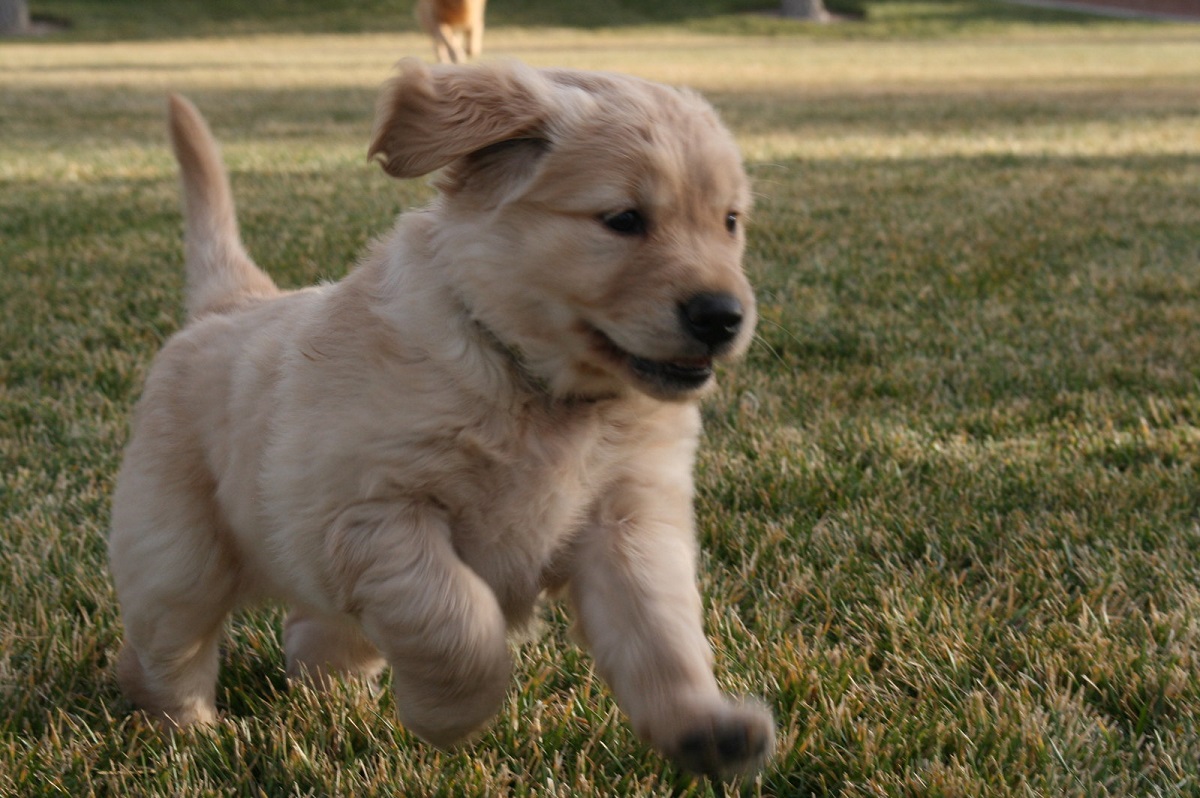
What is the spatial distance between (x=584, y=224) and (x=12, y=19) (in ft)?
86.6

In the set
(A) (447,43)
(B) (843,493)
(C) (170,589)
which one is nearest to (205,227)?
(C) (170,589)

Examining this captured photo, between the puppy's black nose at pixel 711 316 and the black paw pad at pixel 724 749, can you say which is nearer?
A: the black paw pad at pixel 724 749

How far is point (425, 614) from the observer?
1.83 metres

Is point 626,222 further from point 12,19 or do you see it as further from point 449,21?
point 12,19

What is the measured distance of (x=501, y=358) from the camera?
1.97 meters

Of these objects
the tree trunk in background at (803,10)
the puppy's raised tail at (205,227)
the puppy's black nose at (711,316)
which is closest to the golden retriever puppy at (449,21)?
the puppy's raised tail at (205,227)

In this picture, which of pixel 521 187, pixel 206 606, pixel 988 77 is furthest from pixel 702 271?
pixel 988 77

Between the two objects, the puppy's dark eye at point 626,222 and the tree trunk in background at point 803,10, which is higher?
the puppy's dark eye at point 626,222

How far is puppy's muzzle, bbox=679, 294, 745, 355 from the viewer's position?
1.88 m

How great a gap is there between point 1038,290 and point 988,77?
12273 mm

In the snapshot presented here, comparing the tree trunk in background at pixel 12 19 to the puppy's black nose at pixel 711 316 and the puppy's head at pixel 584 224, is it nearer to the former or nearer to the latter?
the puppy's head at pixel 584 224

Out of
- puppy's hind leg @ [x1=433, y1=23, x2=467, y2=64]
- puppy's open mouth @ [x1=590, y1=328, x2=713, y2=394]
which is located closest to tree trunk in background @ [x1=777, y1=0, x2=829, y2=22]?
puppy's hind leg @ [x1=433, y1=23, x2=467, y2=64]

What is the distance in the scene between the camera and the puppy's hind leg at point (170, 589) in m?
2.26

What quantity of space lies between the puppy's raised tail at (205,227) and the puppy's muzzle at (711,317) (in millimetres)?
1231
